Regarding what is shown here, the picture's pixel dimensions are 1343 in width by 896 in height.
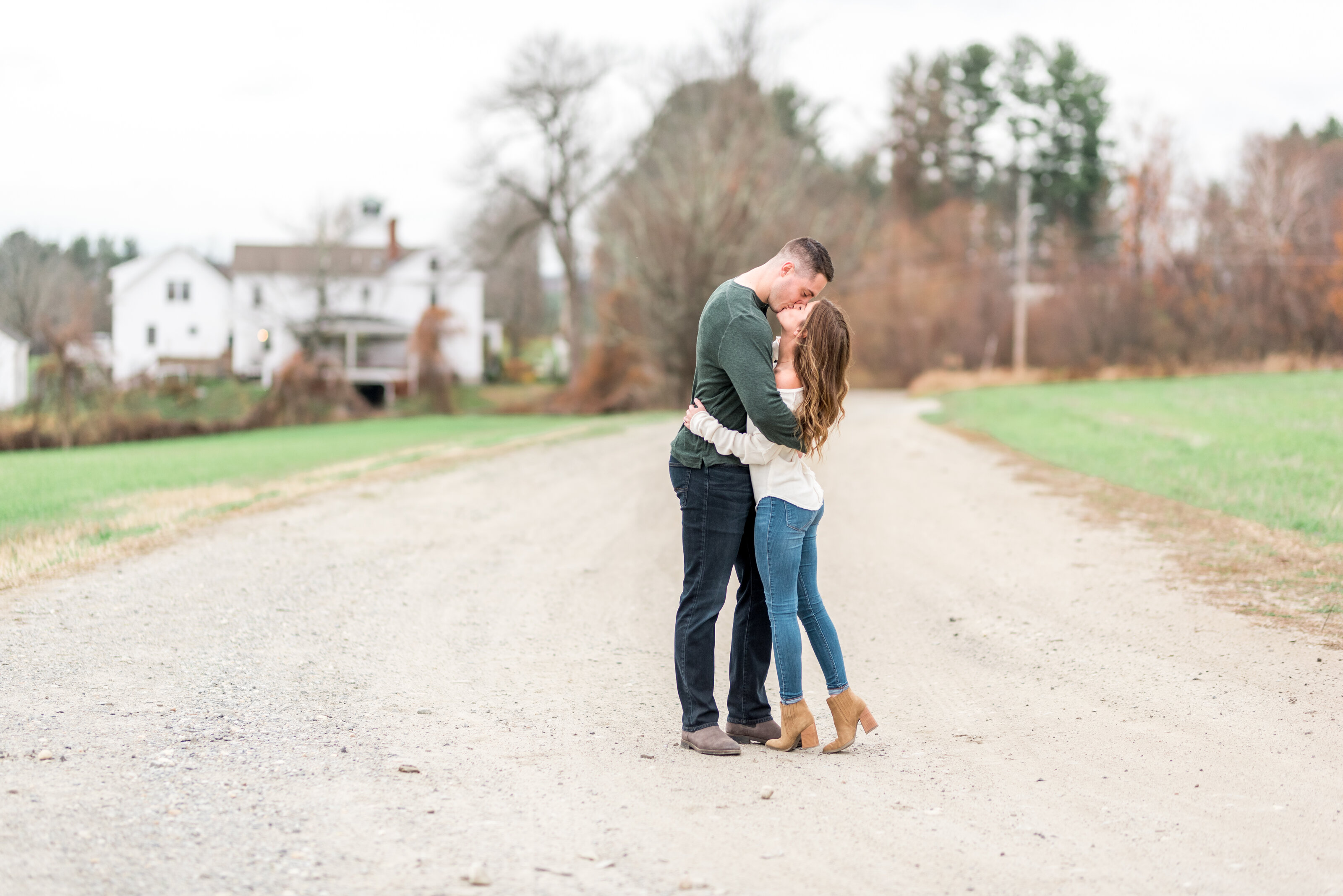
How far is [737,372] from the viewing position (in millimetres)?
4727

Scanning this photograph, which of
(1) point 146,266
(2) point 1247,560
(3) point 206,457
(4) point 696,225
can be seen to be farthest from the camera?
(1) point 146,266

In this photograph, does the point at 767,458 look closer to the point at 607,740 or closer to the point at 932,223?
the point at 607,740

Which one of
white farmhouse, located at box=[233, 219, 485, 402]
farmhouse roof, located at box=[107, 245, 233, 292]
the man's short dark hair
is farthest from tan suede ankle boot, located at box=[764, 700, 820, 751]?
farmhouse roof, located at box=[107, 245, 233, 292]

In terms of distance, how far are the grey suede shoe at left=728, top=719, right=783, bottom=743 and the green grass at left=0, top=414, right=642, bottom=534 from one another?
28.7 ft

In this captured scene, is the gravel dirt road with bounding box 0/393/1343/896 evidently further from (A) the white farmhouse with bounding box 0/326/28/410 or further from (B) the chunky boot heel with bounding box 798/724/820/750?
(A) the white farmhouse with bounding box 0/326/28/410

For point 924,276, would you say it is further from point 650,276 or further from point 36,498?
point 36,498

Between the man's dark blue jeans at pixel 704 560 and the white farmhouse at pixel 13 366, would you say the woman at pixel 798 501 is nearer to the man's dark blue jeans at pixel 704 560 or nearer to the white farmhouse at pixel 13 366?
the man's dark blue jeans at pixel 704 560

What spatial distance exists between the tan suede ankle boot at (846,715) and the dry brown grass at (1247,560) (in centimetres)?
327

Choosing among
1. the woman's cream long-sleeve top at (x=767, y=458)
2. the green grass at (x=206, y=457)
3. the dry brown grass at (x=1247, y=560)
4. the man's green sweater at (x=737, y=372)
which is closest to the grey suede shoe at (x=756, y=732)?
the woman's cream long-sleeve top at (x=767, y=458)

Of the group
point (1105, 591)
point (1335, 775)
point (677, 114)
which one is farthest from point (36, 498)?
point (677, 114)

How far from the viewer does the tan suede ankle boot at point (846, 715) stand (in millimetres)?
5020

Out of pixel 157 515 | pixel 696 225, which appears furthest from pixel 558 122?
pixel 157 515

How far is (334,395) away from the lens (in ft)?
150

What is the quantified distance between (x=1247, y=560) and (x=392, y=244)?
65621 millimetres
